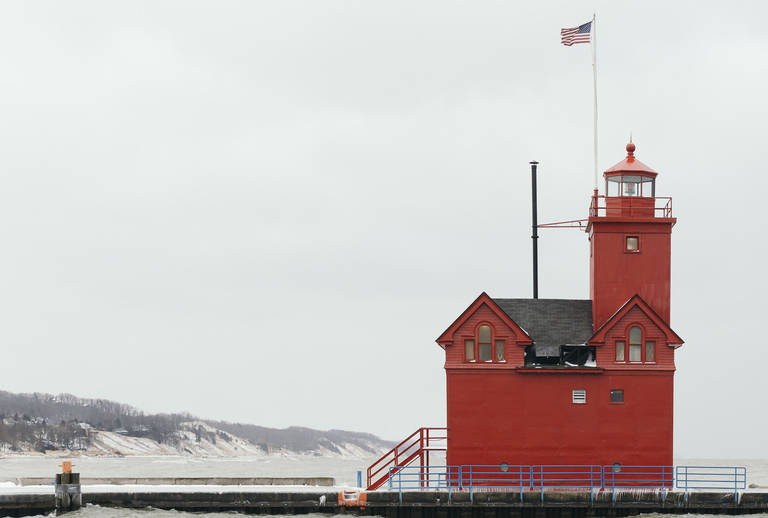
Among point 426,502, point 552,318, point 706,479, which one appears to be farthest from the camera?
point 706,479

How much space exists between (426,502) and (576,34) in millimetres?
21247

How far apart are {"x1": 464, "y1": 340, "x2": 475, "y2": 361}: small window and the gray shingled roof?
2.70m

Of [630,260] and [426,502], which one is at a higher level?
[630,260]

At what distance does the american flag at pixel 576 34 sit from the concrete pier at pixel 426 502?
19421 millimetres

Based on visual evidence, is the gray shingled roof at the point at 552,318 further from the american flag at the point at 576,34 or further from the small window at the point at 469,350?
the american flag at the point at 576,34

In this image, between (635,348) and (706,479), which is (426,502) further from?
(706,479)

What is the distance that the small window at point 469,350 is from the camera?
43812 millimetres

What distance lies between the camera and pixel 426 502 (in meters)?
41.6

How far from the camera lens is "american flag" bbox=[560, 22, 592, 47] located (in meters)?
48.9

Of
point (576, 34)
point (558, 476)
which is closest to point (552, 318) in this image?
point (558, 476)

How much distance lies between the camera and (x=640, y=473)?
142 feet

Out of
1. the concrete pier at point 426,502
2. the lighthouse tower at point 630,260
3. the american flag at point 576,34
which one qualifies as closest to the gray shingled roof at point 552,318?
the lighthouse tower at point 630,260

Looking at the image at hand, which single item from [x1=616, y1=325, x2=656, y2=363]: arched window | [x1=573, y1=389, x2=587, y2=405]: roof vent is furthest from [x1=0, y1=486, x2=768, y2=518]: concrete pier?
[x1=616, y1=325, x2=656, y2=363]: arched window

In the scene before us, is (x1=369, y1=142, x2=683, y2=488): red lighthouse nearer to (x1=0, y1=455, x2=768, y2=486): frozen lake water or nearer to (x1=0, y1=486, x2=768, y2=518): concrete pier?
(x1=0, y1=486, x2=768, y2=518): concrete pier
